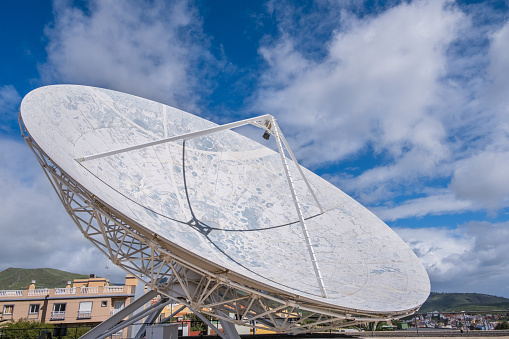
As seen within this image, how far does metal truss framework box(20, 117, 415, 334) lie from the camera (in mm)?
11633

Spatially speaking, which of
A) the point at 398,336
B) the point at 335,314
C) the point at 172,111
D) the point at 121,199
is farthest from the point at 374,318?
the point at 398,336

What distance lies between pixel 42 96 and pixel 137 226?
607 centimetres

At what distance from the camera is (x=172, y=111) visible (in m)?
21.0

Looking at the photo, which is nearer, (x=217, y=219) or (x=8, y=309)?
(x=217, y=219)

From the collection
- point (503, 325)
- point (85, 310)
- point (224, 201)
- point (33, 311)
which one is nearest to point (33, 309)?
point (33, 311)

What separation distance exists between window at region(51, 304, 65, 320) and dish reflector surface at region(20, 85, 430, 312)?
37.3 metres

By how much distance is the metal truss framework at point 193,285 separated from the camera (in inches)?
458

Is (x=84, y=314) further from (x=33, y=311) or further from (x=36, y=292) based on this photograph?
(x=36, y=292)

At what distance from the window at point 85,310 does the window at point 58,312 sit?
6.25 ft

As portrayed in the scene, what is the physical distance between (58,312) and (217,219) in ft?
130

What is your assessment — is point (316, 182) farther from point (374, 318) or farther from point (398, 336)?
point (398, 336)

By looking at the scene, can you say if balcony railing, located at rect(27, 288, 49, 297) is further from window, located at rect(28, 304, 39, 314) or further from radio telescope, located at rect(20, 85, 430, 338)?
radio telescope, located at rect(20, 85, 430, 338)

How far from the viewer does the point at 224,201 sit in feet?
62.0

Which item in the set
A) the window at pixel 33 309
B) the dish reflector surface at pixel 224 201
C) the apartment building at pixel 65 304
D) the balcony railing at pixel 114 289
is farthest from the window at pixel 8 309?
the dish reflector surface at pixel 224 201
